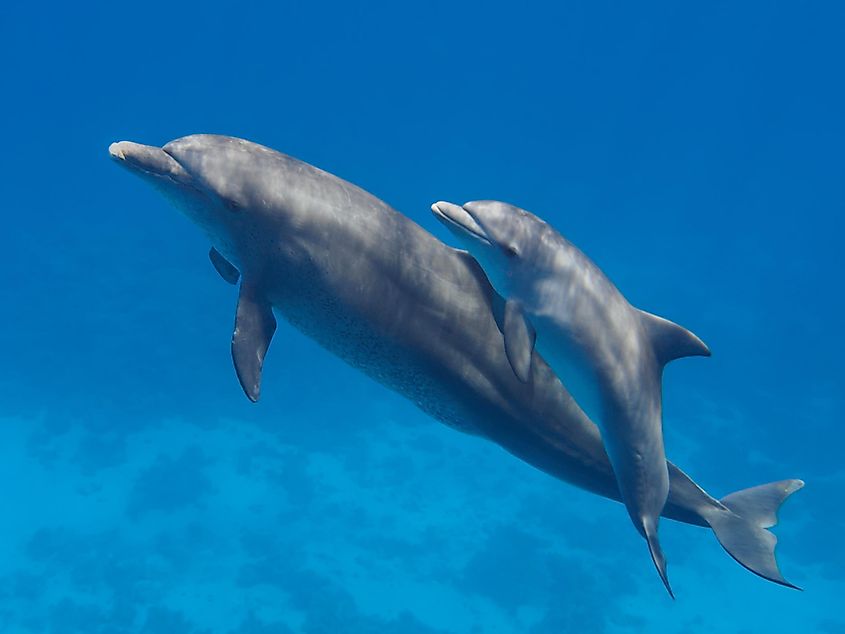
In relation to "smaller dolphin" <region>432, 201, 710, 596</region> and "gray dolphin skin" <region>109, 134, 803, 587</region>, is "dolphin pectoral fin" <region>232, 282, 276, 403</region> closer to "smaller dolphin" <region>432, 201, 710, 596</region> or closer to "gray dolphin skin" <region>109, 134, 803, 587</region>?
"gray dolphin skin" <region>109, 134, 803, 587</region>

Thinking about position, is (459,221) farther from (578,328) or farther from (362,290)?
(578,328)

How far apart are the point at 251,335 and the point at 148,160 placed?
1.70 metres

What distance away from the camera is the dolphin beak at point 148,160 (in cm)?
677

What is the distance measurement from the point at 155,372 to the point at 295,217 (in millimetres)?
21550

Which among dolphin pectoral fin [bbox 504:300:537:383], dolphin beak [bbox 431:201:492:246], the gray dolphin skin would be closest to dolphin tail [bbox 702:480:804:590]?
the gray dolphin skin

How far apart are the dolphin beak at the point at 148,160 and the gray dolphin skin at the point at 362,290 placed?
0.03ft

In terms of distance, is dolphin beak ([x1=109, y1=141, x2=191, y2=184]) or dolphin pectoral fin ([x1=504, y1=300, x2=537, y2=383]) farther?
dolphin beak ([x1=109, y1=141, x2=191, y2=184])

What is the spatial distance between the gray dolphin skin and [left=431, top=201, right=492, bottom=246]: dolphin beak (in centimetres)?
54

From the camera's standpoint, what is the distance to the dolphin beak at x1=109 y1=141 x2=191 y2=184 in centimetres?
677

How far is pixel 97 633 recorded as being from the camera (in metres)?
18.8

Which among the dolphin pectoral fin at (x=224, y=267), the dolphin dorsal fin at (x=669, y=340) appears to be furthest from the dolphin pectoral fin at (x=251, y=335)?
the dolphin dorsal fin at (x=669, y=340)

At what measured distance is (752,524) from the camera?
754 cm

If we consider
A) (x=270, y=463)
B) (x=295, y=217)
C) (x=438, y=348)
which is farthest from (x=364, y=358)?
(x=270, y=463)

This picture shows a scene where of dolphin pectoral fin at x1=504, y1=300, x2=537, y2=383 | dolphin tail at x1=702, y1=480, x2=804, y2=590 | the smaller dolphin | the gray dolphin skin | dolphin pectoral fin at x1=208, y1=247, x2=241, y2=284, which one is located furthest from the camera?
dolphin pectoral fin at x1=208, y1=247, x2=241, y2=284
